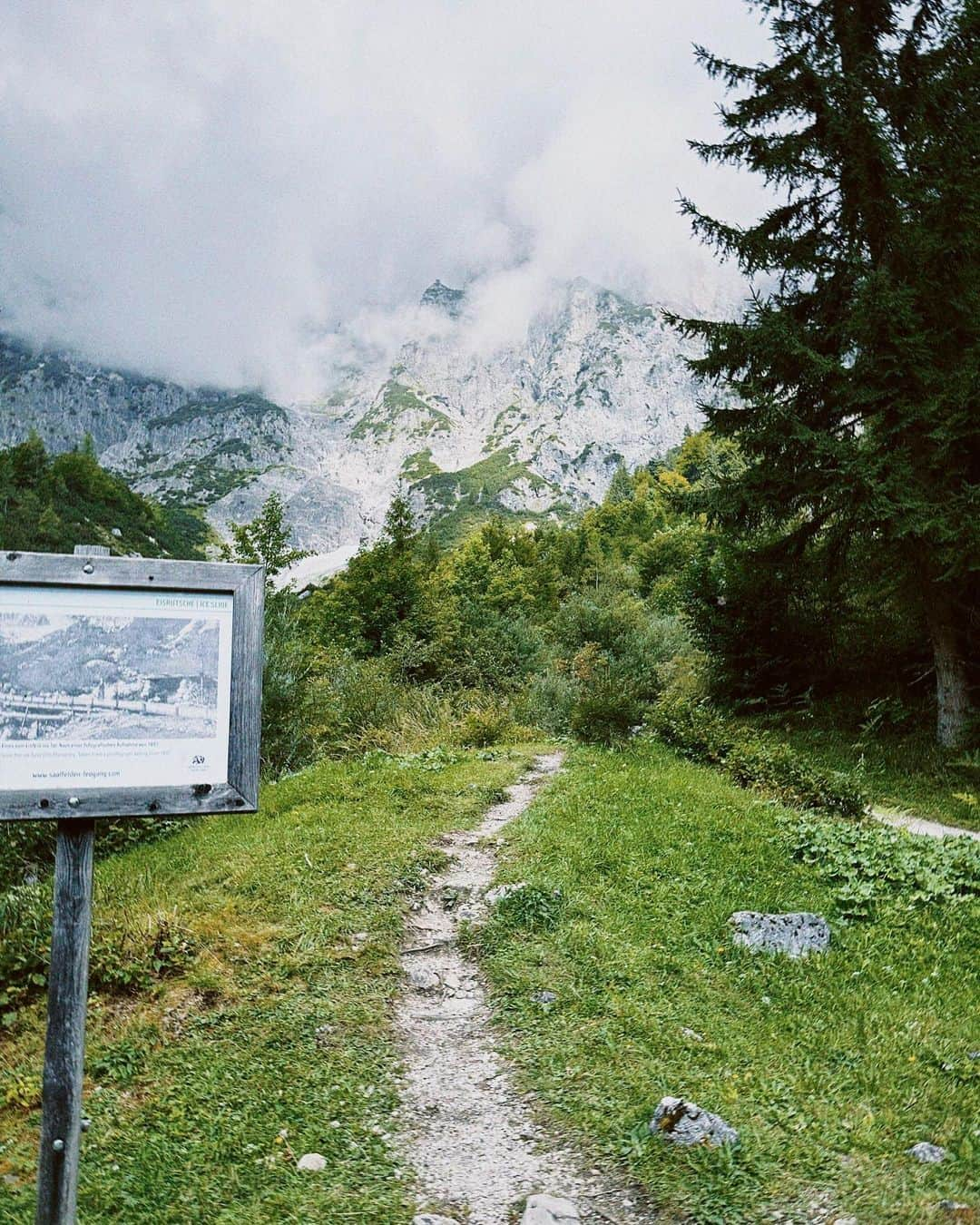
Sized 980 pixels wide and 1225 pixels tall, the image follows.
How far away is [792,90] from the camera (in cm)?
1380

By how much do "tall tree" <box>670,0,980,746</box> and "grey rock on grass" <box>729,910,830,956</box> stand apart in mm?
7423

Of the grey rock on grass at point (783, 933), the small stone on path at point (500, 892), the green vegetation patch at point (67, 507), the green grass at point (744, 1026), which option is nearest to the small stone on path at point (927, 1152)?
the green grass at point (744, 1026)

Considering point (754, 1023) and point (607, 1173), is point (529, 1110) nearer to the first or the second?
point (607, 1173)

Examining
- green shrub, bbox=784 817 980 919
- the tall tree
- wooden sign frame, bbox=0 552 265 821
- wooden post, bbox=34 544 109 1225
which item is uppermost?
the tall tree

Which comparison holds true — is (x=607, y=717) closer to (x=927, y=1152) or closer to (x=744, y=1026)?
(x=744, y=1026)

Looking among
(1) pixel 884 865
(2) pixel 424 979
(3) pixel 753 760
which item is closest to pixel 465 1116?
(2) pixel 424 979

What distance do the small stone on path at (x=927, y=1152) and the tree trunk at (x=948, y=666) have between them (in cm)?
1066

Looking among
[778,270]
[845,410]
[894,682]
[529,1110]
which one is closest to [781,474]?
[845,410]

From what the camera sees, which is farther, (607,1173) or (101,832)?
(101,832)

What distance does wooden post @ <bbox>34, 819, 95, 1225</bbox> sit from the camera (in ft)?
9.06

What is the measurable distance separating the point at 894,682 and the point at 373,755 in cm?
1072

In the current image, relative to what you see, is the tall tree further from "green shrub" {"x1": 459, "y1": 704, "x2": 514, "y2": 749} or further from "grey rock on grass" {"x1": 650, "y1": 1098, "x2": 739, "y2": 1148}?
"grey rock on grass" {"x1": 650, "y1": 1098, "x2": 739, "y2": 1148}

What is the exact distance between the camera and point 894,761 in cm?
1296

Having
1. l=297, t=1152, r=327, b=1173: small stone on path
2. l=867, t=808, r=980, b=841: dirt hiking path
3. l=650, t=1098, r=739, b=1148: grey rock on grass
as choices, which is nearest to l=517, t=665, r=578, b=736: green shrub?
l=867, t=808, r=980, b=841: dirt hiking path
